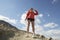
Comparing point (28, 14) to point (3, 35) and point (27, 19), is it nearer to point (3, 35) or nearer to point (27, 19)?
point (27, 19)

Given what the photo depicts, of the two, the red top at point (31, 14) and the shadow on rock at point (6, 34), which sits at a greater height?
the red top at point (31, 14)

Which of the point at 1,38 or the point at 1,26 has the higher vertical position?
the point at 1,26

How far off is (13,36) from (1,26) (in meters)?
2.03

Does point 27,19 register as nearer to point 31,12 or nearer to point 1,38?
point 31,12

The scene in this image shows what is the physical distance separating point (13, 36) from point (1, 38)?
0.93m

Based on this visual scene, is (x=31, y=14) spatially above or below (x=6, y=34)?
above

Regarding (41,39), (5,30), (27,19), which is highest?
(27,19)

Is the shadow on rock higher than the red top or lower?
lower

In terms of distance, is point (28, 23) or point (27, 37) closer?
point (27, 37)

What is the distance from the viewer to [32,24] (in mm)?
12500

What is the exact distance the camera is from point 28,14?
1258 cm

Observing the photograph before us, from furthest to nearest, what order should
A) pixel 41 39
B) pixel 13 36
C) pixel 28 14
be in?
pixel 28 14 < pixel 13 36 < pixel 41 39

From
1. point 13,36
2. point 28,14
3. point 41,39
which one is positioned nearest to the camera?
point 41,39

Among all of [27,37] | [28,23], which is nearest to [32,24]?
[28,23]
